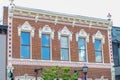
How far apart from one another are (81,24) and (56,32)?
272cm

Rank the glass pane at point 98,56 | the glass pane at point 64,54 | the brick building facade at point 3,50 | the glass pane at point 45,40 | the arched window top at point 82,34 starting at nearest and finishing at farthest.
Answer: the brick building facade at point 3,50, the glass pane at point 45,40, the glass pane at point 64,54, the arched window top at point 82,34, the glass pane at point 98,56

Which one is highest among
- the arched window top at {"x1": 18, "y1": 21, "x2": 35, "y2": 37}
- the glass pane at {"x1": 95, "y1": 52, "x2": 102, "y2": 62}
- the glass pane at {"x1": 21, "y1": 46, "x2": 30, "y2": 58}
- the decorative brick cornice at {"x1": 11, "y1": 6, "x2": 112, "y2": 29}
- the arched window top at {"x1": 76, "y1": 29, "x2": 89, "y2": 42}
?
the decorative brick cornice at {"x1": 11, "y1": 6, "x2": 112, "y2": 29}

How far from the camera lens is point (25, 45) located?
26.1 meters

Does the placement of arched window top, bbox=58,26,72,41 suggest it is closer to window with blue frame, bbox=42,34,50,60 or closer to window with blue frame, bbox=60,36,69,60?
window with blue frame, bbox=60,36,69,60

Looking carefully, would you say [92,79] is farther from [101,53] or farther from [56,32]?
[56,32]

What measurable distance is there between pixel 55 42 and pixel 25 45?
8.94 ft

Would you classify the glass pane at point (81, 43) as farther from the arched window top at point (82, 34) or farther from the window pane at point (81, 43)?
the arched window top at point (82, 34)

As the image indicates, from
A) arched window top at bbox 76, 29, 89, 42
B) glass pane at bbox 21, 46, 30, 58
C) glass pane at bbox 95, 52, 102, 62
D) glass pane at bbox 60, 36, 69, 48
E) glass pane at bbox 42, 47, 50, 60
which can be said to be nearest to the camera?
glass pane at bbox 21, 46, 30, 58

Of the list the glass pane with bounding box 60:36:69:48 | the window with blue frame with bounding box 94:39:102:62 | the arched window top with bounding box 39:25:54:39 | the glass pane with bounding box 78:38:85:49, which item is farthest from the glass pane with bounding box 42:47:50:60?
the window with blue frame with bounding box 94:39:102:62

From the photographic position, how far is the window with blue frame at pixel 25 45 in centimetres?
2589

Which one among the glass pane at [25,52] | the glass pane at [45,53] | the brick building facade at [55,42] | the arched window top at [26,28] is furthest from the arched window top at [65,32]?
the glass pane at [25,52]

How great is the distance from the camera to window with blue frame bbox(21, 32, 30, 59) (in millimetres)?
25891

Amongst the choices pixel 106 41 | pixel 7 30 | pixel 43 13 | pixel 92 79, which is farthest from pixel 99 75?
pixel 7 30

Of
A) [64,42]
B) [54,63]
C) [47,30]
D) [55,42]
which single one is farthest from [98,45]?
[47,30]
